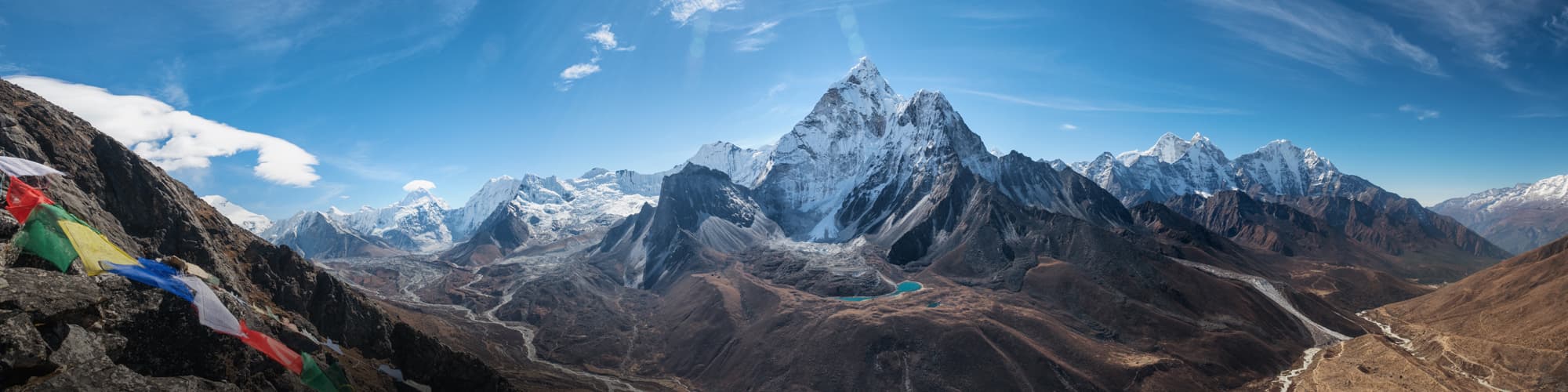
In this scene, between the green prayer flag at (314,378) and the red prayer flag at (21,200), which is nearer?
the red prayer flag at (21,200)

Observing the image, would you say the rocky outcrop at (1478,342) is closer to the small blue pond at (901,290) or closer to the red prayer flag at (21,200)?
the small blue pond at (901,290)

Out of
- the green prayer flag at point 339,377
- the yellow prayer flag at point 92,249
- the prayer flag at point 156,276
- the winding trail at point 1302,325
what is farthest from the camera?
Answer: the winding trail at point 1302,325

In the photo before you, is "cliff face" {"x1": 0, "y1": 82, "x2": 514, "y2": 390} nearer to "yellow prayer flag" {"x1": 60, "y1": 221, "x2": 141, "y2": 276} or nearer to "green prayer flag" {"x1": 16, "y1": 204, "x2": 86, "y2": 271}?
"green prayer flag" {"x1": 16, "y1": 204, "x2": 86, "y2": 271}

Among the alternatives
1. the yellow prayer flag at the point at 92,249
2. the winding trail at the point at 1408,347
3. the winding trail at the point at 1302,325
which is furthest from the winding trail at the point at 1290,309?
the yellow prayer flag at the point at 92,249

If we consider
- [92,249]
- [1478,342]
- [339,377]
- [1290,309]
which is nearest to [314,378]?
[339,377]

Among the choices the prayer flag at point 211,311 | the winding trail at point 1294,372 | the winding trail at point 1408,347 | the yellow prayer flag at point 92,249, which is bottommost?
the winding trail at point 1294,372

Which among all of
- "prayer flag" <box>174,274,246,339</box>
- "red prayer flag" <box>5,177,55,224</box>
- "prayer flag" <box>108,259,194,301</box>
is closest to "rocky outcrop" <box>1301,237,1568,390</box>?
"prayer flag" <box>174,274,246,339</box>
